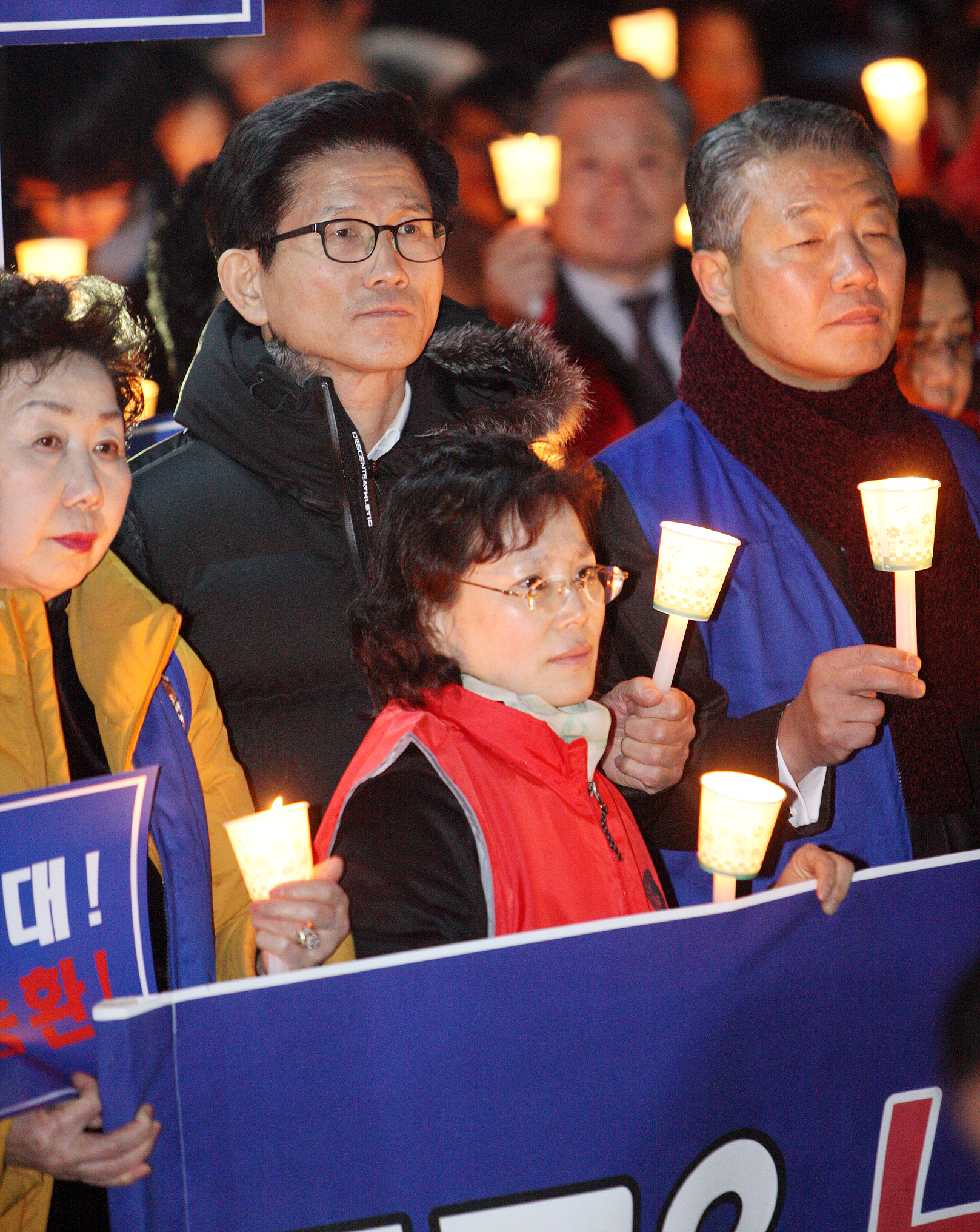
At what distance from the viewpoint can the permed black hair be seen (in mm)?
2508

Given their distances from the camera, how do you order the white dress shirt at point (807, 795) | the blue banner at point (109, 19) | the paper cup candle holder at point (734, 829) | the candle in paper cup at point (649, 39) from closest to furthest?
the paper cup candle holder at point (734, 829)
the white dress shirt at point (807, 795)
the blue banner at point (109, 19)
the candle in paper cup at point (649, 39)

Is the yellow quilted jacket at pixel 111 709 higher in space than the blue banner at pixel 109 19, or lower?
lower

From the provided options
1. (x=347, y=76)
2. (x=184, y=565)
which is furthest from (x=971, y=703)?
(x=347, y=76)

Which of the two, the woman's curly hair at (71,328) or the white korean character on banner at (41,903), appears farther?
the woman's curly hair at (71,328)

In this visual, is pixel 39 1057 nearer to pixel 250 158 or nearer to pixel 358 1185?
pixel 358 1185

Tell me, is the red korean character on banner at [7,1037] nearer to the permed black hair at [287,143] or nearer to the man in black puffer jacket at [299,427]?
the man in black puffer jacket at [299,427]

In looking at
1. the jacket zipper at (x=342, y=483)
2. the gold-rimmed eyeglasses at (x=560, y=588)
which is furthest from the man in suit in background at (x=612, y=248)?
the gold-rimmed eyeglasses at (x=560, y=588)

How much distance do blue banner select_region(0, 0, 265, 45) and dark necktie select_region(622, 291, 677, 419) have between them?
2567 mm

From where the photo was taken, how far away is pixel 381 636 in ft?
6.63

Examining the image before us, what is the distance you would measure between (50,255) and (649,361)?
2.35 meters

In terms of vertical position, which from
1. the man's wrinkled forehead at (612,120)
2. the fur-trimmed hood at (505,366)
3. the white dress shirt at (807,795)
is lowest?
the white dress shirt at (807,795)

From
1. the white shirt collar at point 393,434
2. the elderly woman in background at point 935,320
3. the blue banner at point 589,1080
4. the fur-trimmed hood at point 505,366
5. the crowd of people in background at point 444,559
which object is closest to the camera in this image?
the blue banner at point 589,1080

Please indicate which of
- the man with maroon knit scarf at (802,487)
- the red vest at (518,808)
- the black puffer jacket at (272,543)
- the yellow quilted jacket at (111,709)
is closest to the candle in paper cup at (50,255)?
the black puffer jacket at (272,543)

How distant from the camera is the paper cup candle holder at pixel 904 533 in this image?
2.09 m
